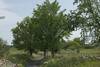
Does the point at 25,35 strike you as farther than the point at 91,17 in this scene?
Yes

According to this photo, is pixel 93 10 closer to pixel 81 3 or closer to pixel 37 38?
pixel 81 3

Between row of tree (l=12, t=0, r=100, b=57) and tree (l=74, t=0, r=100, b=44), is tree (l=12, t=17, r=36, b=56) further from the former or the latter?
tree (l=74, t=0, r=100, b=44)

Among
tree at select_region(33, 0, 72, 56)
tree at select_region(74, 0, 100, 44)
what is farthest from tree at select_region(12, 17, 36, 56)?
tree at select_region(74, 0, 100, 44)

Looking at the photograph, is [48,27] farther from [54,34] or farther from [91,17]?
[91,17]

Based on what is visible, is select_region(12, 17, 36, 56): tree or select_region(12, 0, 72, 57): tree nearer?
select_region(12, 0, 72, 57): tree

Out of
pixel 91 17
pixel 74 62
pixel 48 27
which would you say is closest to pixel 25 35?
pixel 48 27

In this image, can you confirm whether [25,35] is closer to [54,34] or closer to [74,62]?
[54,34]

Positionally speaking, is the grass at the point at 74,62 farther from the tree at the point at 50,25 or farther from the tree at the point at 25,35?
the tree at the point at 25,35

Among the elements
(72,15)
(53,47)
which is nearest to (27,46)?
(53,47)

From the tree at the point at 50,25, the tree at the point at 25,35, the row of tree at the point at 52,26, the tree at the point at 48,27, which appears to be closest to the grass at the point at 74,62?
the row of tree at the point at 52,26

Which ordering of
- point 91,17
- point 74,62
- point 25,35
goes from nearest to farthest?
point 74,62 < point 91,17 < point 25,35

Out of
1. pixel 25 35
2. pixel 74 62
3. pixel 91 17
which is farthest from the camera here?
pixel 25 35

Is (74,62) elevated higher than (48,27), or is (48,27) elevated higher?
(48,27)

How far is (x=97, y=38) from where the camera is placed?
46531mm
